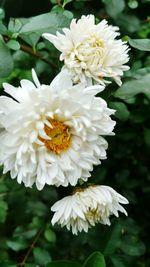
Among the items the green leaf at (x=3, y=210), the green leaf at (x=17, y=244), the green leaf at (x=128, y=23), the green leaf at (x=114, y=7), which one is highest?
the green leaf at (x=114, y=7)

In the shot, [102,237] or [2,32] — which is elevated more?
[2,32]

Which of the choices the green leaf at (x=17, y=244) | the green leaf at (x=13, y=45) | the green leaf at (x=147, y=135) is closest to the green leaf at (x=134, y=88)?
the green leaf at (x=13, y=45)

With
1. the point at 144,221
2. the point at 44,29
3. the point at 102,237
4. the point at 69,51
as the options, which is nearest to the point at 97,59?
the point at 69,51

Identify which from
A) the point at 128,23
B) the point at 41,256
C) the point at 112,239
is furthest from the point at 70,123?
the point at 128,23

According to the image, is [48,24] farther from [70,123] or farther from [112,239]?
[112,239]

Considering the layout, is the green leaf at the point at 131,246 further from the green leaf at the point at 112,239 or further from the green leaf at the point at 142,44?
the green leaf at the point at 142,44

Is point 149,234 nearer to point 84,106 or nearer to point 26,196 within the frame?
point 26,196
